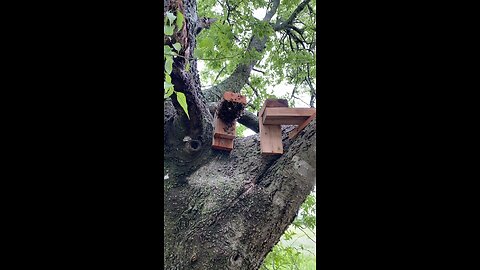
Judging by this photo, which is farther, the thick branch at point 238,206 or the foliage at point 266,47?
the foliage at point 266,47

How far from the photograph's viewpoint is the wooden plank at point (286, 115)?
1.23m

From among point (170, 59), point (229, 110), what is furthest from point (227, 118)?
point (170, 59)

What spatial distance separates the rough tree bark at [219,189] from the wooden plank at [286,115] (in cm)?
6

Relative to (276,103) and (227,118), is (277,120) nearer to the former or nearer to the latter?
(276,103)

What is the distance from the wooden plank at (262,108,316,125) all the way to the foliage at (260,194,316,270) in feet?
2.89

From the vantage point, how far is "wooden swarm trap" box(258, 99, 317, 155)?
124cm

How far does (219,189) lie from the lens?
1.28 m

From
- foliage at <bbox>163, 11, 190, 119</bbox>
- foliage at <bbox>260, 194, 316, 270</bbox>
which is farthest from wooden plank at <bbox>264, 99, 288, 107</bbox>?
foliage at <bbox>260, 194, 316, 270</bbox>

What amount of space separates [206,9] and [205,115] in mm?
1493

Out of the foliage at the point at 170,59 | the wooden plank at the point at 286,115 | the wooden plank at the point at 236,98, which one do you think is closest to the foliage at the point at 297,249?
the wooden plank at the point at 286,115

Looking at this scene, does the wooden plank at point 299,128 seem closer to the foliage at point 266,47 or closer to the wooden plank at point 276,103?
the wooden plank at point 276,103

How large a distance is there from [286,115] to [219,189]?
33cm
